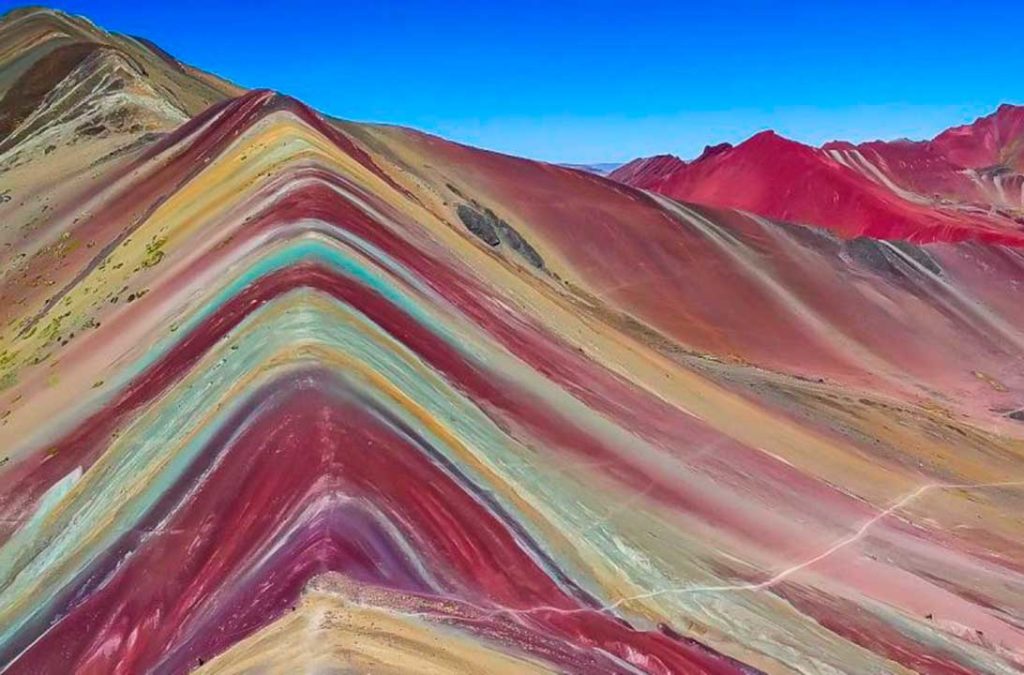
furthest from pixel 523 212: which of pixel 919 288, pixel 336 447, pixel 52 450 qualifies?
pixel 336 447

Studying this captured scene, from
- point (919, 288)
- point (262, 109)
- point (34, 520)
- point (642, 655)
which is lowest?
point (34, 520)

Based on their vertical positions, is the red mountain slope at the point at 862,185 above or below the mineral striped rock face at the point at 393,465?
above

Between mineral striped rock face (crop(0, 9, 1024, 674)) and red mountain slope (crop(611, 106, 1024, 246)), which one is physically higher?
red mountain slope (crop(611, 106, 1024, 246))

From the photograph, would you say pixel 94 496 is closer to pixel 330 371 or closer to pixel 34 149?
pixel 330 371

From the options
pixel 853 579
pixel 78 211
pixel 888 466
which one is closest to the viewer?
pixel 853 579

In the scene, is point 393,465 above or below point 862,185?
below

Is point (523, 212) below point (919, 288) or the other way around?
below

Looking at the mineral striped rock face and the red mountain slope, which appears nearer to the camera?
the mineral striped rock face

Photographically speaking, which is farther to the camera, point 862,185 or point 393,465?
point 862,185
